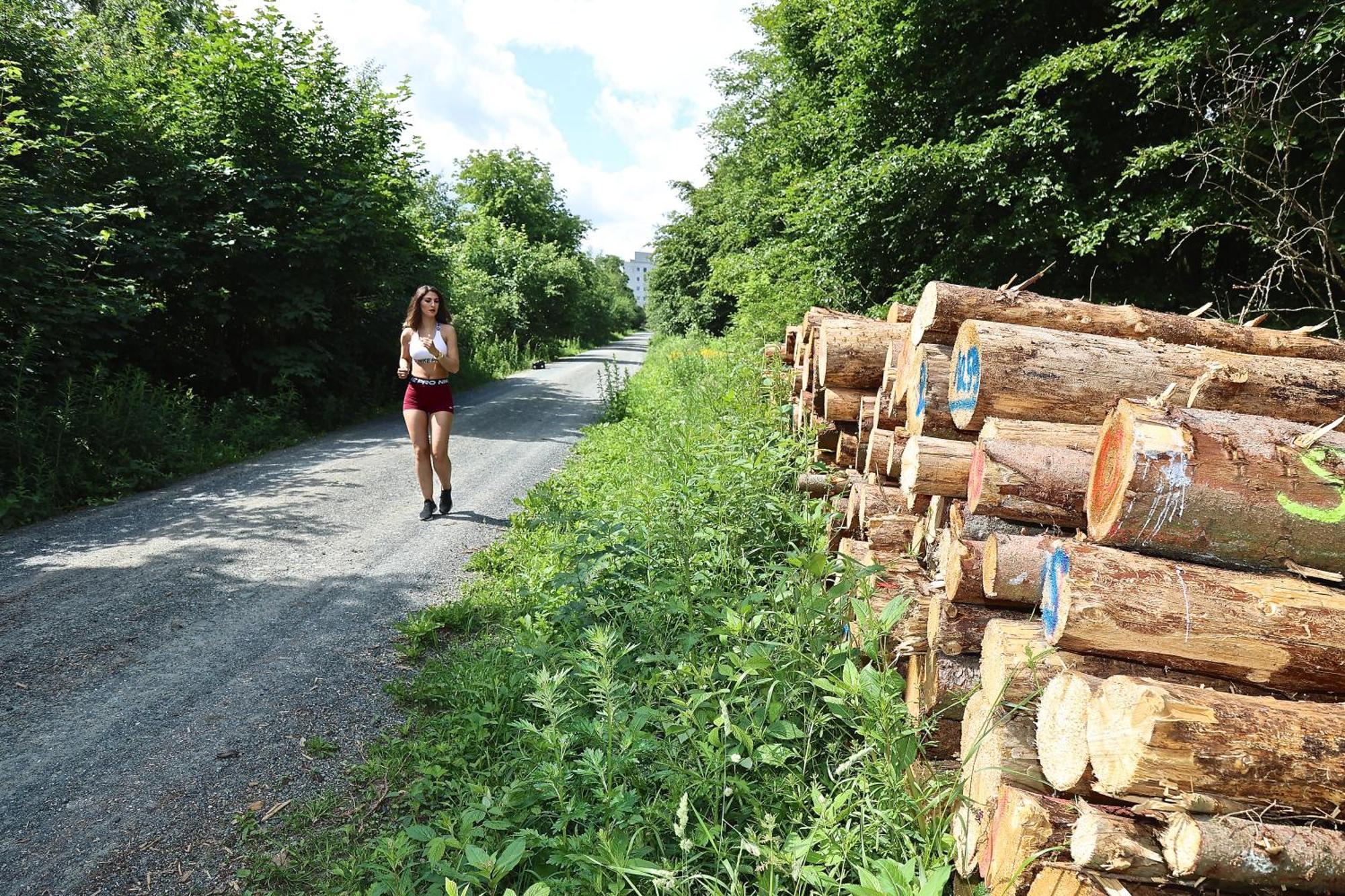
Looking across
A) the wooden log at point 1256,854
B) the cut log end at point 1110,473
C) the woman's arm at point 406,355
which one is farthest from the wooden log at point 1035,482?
the woman's arm at point 406,355

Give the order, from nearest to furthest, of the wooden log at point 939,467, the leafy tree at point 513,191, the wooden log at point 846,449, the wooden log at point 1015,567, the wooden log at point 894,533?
the wooden log at point 1015,567 < the wooden log at point 939,467 < the wooden log at point 894,533 < the wooden log at point 846,449 < the leafy tree at point 513,191

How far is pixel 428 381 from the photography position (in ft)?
20.0

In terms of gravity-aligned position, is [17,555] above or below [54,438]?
below

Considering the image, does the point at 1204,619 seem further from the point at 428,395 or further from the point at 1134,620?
the point at 428,395

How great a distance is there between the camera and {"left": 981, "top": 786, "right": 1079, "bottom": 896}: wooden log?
168 cm

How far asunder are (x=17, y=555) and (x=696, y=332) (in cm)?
2308

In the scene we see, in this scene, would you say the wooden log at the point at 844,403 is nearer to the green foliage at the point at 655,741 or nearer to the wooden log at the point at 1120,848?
the green foliage at the point at 655,741

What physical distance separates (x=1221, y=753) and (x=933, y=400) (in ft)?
6.45

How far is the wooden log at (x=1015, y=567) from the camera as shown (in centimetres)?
232

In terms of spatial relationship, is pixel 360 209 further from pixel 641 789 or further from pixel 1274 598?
pixel 1274 598

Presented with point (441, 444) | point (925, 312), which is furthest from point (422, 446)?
point (925, 312)

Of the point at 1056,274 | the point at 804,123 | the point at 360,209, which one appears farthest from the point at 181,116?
the point at 1056,274

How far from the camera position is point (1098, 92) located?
26.7 feet

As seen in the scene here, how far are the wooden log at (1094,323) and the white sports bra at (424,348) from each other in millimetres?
4093
